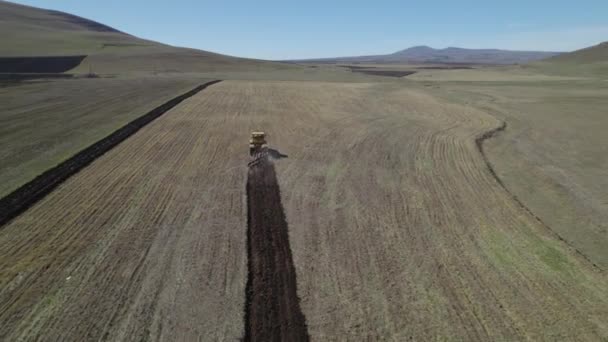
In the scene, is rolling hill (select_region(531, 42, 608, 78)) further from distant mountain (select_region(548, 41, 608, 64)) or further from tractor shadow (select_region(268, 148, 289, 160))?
tractor shadow (select_region(268, 148, 289, 160))

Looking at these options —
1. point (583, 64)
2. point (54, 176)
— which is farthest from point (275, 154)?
point (583, 64)

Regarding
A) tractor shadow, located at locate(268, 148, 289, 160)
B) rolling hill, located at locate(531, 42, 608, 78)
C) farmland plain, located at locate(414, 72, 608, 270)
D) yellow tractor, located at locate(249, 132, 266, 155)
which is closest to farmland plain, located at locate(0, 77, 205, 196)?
yellow tractor, located at locate(249, 132, 266, 155)

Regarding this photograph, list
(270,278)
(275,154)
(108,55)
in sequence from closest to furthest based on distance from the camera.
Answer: (270,278) < (275,154) < (108,55)

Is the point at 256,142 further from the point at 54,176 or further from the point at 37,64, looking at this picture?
the point at 37,64

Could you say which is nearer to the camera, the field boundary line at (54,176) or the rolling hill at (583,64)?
the field boundary line at (54,176)

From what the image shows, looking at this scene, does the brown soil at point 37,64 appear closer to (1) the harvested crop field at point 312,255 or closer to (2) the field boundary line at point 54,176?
(2) the field boundary line at point 54,176

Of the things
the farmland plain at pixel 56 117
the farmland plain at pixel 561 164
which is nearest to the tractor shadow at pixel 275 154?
the farmland plain at pixel 56 117

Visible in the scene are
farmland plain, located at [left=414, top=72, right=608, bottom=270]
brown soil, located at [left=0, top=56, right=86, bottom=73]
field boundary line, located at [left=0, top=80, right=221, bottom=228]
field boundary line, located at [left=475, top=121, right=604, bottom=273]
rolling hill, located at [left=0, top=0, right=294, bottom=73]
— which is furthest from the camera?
rolling hill, located at [left=0, top=0, right=294, bottom=73]
